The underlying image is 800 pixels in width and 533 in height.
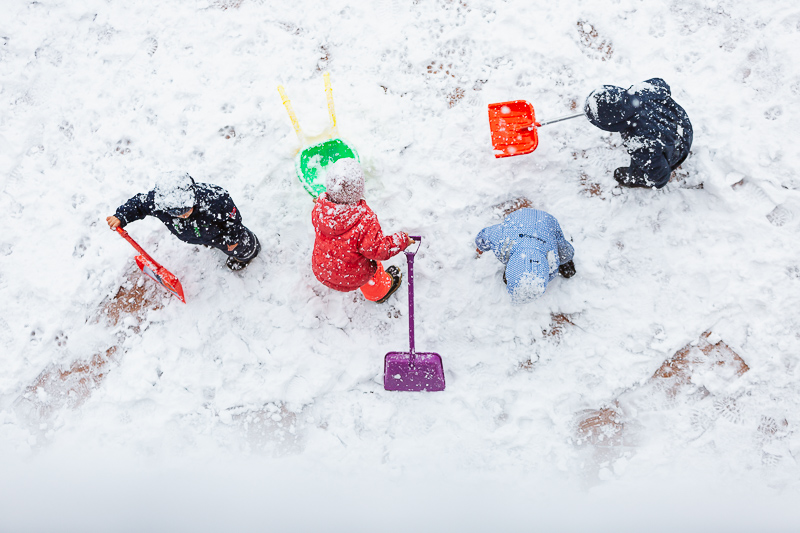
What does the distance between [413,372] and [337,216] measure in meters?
0.99

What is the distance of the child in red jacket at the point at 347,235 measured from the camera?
1957 mm

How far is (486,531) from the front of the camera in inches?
101

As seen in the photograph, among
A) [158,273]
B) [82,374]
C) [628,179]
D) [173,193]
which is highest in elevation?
[173,193]

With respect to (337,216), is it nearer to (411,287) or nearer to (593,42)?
(411,287)

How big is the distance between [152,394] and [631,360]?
2.75 m

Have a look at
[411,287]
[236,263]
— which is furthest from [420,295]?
[236,263]

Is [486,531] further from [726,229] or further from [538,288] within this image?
[726,229]

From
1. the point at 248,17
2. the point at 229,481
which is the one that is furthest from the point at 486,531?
the point at 248,17

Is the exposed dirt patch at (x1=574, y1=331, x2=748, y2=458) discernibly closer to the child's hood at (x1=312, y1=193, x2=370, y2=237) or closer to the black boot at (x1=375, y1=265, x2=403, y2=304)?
the black boot at (x1=375, y1=265, x2=403, y2=304)

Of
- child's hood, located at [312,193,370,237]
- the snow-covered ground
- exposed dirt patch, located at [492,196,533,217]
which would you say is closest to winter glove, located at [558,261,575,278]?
the snow-covered ground

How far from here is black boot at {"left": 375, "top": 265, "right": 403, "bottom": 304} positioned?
105 inches

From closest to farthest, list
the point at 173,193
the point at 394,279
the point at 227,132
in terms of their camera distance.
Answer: the point at 173,193 → the point at 394,279 → the point at 227,132

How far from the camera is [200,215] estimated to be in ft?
7.14

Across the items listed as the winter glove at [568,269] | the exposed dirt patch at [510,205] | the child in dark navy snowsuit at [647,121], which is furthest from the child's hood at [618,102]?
the winter glove at [568,269]
